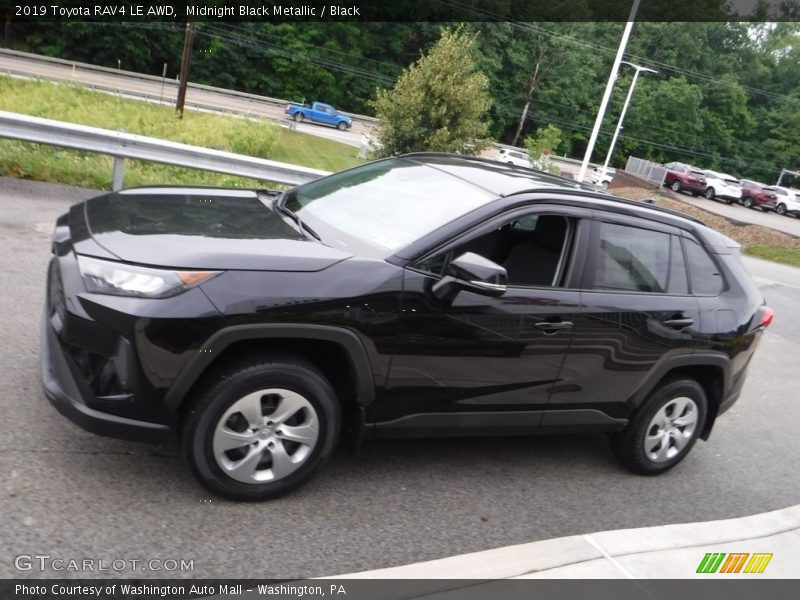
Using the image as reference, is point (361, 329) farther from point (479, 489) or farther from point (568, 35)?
point (568, 35)

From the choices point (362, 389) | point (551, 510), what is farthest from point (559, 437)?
point (362, 389)

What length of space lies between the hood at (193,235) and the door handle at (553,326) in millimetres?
1149

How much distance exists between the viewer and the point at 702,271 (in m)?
4.80

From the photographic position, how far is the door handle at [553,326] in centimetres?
398

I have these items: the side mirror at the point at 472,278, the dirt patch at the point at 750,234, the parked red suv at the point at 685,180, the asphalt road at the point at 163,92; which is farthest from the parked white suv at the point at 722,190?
the side mirror at the point at 472,278

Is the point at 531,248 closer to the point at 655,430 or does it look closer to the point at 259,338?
the point at 655,430

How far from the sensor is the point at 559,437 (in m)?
5.21

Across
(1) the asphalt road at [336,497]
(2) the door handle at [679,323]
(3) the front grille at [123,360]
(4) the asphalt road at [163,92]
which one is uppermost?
(2) the door handle at [679,323]

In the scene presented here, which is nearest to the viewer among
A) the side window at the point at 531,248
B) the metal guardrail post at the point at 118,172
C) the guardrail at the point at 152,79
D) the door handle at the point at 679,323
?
the side window at the point at 531,248

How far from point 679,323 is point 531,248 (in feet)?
3.53

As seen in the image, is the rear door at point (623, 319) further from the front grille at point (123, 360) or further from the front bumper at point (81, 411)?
the front grille at point (123, 360)

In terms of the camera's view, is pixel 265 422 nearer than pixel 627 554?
Yes

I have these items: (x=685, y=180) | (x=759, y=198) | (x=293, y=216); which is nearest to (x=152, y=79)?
(x=685, y=180)

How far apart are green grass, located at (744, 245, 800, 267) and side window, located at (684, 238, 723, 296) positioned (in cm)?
2015
